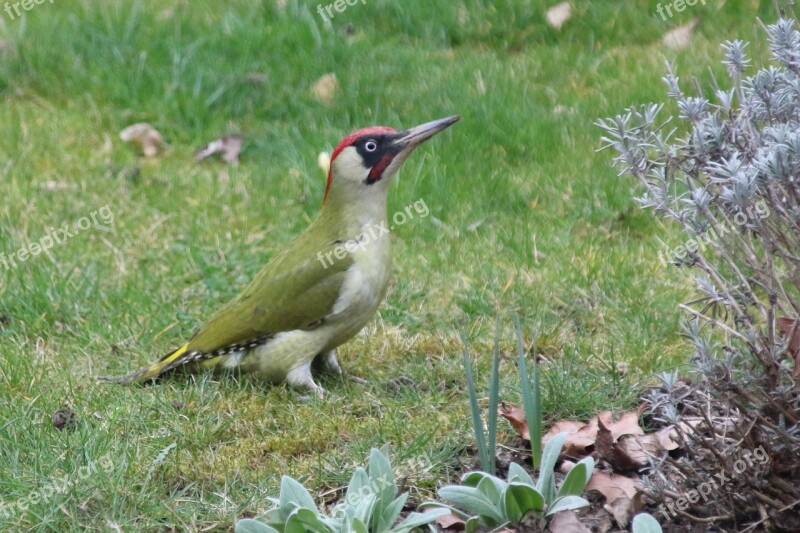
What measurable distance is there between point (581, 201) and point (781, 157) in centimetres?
329

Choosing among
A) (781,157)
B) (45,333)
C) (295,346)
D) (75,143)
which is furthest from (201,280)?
(781,157)

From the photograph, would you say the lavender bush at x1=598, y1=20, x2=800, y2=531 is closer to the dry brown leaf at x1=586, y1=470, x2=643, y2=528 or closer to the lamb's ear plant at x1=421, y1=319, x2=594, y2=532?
the dry brown leaf at x1=586, y1=470, x2=643, y2=528

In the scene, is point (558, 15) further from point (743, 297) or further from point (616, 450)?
point (743, 297)

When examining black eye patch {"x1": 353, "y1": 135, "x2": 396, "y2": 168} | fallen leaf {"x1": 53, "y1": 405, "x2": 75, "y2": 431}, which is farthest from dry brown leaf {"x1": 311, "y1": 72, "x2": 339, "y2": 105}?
fallen leaf {"x1": 53, "y1": 405, "x2": 75, "y2": 431}

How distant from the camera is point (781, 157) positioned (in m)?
2.70

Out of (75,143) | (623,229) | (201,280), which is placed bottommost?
(623,229)

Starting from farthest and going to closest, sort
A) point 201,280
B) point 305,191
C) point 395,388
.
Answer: point 305,191 < point 201,280 < point 395,388

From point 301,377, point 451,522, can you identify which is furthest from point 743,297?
point 301,377

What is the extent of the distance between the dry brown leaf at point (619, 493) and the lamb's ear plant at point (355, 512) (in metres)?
0.53

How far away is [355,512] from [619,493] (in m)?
0.82

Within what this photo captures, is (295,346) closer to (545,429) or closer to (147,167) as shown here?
(545,429)

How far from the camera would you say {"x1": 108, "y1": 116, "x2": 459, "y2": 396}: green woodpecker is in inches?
177

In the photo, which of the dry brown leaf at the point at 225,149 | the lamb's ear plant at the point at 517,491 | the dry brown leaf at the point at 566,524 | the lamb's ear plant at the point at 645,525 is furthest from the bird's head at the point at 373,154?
the dry brown leaf at the point at 225,149

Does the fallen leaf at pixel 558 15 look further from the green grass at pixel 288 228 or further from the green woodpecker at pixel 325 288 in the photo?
the green woodpecker at pixel 325 288
